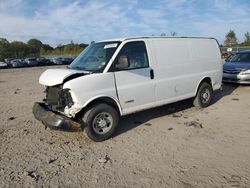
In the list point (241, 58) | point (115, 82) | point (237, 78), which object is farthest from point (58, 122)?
point (241, 58)

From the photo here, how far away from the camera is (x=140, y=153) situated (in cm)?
493

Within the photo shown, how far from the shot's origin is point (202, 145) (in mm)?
5176

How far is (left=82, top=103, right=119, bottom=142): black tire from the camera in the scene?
17.5 feet

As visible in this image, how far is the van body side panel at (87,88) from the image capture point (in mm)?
5113

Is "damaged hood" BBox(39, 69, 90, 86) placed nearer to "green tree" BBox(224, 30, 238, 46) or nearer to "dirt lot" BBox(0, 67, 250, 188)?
"dirt lot" BBox(0, 67, 250, 188)

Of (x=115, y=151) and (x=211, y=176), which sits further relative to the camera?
(x=115, y=151)

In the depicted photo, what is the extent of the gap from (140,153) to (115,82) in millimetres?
1579

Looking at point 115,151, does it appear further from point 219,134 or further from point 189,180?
point 219,134

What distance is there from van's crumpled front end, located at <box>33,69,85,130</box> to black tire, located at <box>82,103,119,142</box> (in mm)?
232

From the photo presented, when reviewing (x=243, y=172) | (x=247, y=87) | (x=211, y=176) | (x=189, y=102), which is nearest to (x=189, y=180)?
(x=211, y=176)

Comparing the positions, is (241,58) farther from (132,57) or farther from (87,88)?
(87,88)

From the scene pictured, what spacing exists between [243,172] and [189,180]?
87 centimetres

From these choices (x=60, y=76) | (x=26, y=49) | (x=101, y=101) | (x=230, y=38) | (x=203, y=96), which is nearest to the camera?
(x=60, y=76)

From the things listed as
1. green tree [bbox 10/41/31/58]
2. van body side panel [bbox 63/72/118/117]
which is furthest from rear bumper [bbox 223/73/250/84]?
green tree [bbox 10/41/31/58]
